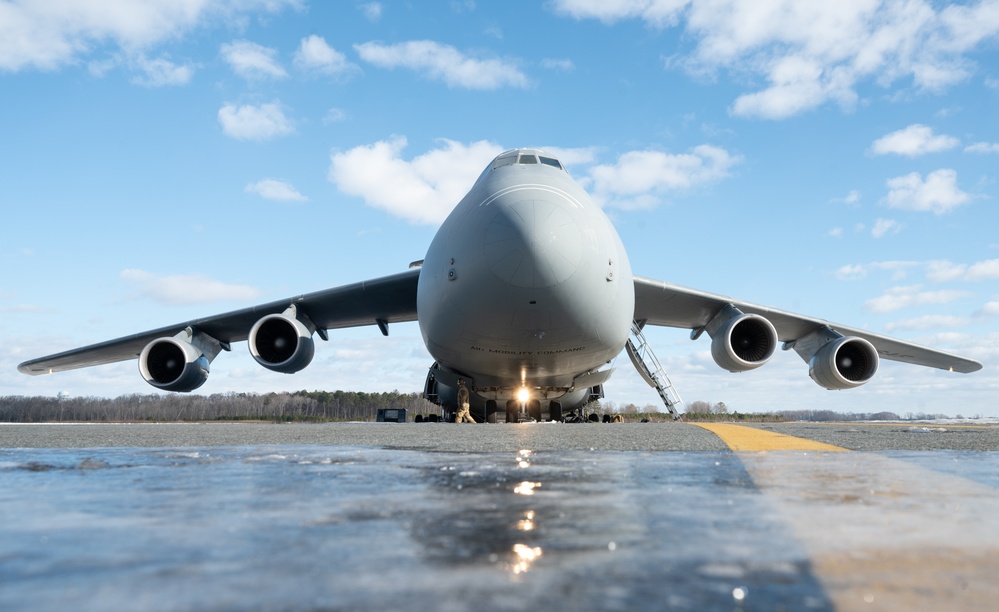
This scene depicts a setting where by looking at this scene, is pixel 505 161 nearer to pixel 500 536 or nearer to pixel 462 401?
pixel 462 401

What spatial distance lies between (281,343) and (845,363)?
10.6 m

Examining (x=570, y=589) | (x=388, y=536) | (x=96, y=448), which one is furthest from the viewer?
(x=96, y=448)

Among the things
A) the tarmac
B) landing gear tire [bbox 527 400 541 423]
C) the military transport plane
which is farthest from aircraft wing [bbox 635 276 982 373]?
the tarmac

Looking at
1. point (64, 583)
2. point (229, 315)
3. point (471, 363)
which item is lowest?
point (64, 583)

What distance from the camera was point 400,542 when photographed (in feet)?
5.06

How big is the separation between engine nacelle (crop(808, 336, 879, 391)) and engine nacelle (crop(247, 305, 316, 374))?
380 inches

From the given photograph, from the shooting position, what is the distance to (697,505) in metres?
2.06

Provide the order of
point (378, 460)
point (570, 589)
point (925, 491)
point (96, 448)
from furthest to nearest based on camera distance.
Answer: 1. point (96, 448)
2. point (378, 460)
3. point (925, 491)
4. point (570, 589)

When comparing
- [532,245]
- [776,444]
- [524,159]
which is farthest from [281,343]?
[776,444]

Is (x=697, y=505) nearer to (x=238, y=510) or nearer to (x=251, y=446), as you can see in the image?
(x=238, y=510)

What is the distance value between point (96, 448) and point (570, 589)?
4.60 meters

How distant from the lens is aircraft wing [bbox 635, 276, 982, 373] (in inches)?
523

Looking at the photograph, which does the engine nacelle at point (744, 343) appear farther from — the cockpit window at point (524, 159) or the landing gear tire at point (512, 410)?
the cockpit window at point (524, 159)

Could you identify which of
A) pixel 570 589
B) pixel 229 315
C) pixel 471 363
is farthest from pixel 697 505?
pixel 229 315
